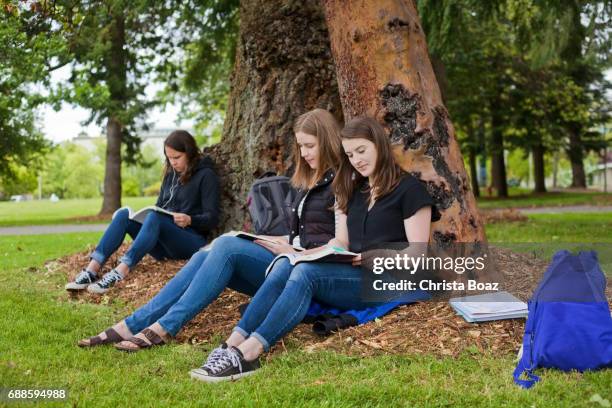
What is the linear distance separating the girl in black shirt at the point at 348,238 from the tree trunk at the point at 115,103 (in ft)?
47.4

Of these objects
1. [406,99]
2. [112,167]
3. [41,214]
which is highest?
[406,99]

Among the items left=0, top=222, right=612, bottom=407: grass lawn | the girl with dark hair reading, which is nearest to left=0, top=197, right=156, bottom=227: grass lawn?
the girl with dark hair reading

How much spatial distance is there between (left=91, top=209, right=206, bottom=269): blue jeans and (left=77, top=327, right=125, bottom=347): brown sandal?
1813 mm

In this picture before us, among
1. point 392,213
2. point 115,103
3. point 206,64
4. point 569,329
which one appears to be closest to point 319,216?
point 392,213

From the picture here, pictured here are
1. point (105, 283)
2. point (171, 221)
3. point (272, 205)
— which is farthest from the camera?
point (171, 221)

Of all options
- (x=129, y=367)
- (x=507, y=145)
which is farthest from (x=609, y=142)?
(x=129, y=367)

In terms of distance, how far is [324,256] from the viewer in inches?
159

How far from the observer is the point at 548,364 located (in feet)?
11.6

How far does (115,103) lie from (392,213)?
16.2m

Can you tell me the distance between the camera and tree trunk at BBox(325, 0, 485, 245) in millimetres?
5055

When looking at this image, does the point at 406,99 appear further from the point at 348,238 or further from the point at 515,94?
the point at 515,94

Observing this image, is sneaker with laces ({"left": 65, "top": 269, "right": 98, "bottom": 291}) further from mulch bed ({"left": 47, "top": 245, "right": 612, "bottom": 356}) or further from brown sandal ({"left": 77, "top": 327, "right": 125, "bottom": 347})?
brown sandal ({"left": 77, "top": 327, "right": 125, "bottom": 347})

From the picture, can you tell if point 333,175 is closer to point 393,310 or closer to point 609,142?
point 393,310

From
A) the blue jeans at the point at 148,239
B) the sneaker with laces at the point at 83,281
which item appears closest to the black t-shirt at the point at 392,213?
the blue jeans at the point at 148,239
